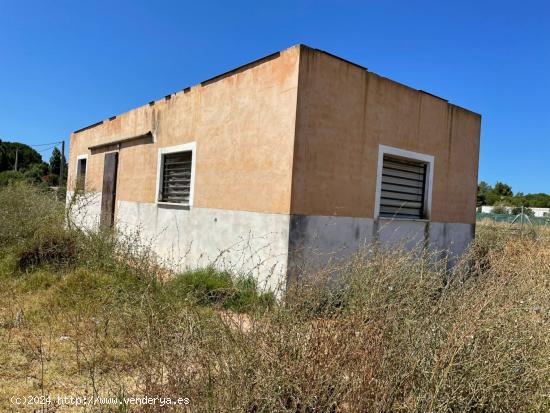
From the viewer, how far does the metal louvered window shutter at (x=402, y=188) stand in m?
6.76

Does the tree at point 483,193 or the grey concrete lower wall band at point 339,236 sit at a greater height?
the tree at point 483,193

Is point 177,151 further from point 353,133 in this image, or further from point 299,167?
→ point 353,133

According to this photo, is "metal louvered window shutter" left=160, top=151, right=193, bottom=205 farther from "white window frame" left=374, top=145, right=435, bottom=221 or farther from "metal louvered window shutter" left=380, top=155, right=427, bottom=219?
"metal louvered window shutter" left=380, top=155, right=427, bottom=219

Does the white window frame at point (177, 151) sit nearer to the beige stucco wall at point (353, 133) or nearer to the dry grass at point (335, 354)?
the beige stucco wall at point (353, 133)

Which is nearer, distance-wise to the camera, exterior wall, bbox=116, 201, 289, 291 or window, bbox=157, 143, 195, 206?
exterior wall, bbox=116, 201, 289, 291

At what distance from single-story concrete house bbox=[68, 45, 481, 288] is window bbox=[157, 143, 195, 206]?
0.03m

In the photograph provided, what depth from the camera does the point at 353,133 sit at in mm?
5984

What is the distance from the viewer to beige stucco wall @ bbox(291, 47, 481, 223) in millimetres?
5430

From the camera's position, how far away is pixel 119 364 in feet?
10.5

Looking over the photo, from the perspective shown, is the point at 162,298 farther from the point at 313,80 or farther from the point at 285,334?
the point at 313,80

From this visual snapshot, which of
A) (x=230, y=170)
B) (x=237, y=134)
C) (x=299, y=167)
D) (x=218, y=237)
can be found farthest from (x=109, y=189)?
(x=299, y=167)

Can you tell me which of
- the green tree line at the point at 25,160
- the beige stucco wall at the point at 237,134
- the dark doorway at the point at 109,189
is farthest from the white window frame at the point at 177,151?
the green tree line at the point at 25,160

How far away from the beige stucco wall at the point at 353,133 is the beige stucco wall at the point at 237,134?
0.23 m

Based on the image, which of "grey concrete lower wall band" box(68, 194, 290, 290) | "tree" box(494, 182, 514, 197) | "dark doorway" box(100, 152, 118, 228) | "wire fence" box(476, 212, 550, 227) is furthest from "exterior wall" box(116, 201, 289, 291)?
"tree" box(494, 182, 514, 197)
